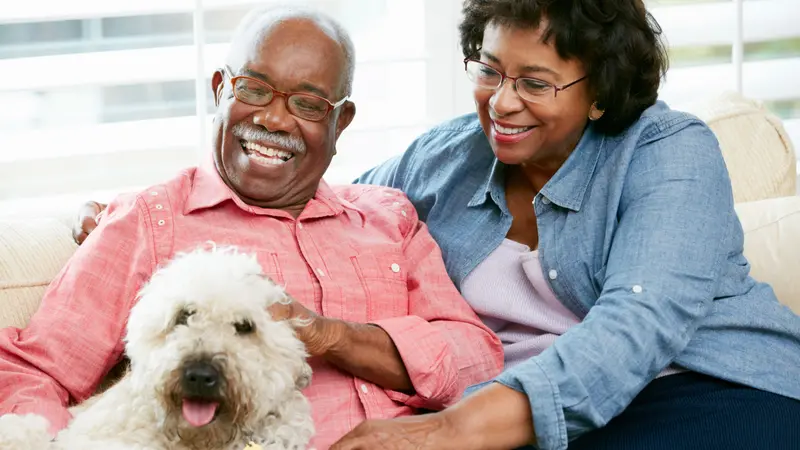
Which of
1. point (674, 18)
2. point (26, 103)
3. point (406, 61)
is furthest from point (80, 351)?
point (674, 18)

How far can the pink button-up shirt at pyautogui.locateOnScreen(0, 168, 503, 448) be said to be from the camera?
1.85m

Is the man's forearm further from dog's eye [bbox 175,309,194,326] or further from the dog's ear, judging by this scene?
dog's eye [bbox 175,309,194,326]

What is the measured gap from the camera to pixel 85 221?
2217mm

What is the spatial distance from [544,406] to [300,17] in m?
0.87

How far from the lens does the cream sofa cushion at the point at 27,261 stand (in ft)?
6.85

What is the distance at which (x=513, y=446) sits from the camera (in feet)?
6.06

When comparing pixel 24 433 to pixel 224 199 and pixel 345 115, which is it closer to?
pixel 224 199

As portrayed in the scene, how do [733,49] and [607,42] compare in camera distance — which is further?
[733,49]

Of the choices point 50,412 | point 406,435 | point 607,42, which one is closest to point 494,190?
A: point 607,42

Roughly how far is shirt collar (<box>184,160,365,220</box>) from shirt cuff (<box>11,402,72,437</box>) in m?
0.44

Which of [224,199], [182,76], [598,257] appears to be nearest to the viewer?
[224,199]

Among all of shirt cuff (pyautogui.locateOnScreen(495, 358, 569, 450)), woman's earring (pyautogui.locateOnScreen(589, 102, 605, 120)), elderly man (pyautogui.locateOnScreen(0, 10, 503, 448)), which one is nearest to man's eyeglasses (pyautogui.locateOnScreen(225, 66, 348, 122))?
elderly man (pyautogui.locateOnScreen(0, 10, 503, 448))

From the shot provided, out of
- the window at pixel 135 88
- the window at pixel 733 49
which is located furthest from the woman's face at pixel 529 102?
the window at pixel 733 49

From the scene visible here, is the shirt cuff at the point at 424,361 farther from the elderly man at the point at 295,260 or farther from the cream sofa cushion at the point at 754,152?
the cream sofa cushion at the point at 754,152
